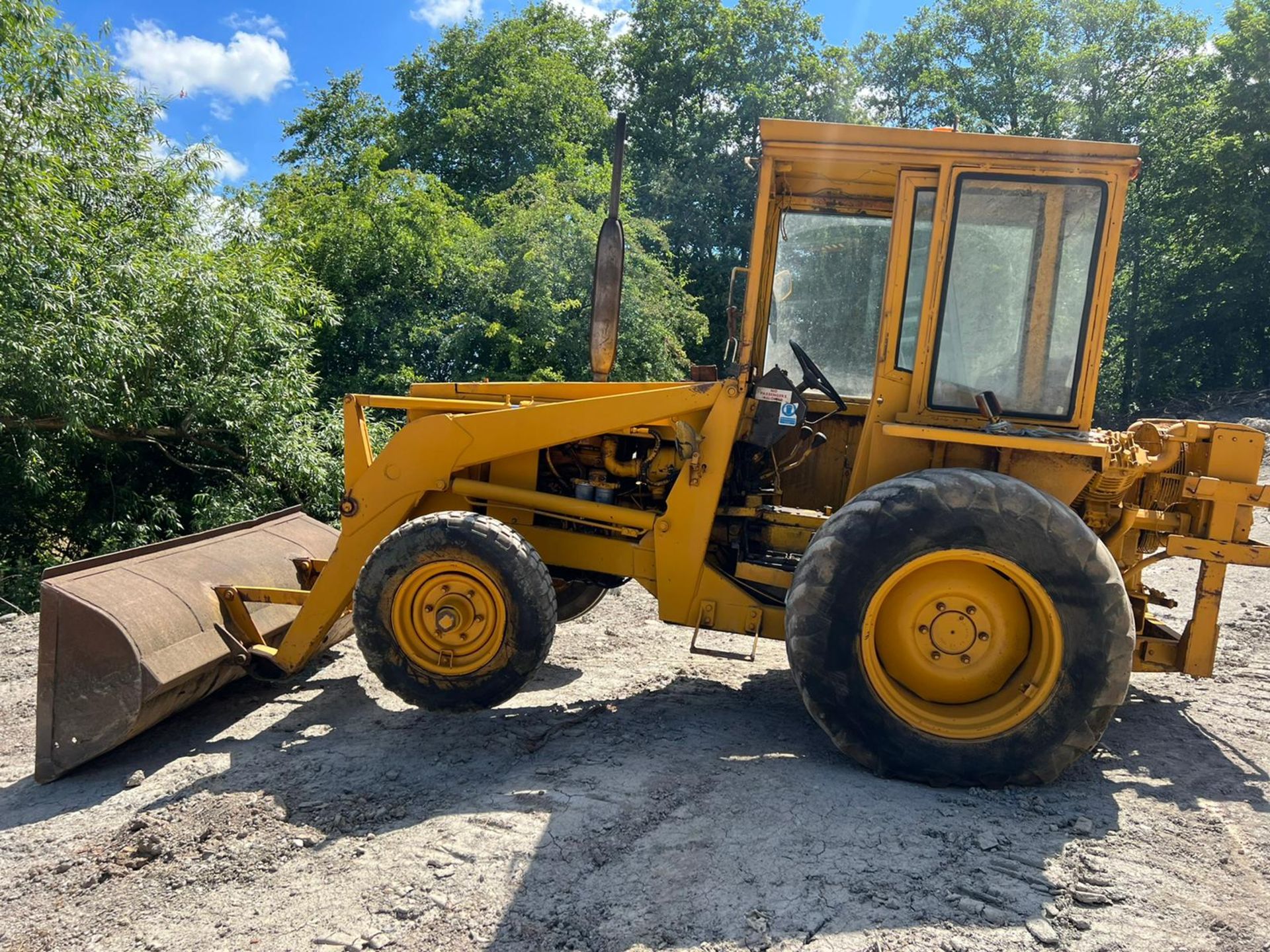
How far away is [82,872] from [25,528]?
7.03m

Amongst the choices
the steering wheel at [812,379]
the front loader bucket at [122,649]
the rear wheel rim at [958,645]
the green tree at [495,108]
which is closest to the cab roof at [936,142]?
the steering wheel at [812,379]

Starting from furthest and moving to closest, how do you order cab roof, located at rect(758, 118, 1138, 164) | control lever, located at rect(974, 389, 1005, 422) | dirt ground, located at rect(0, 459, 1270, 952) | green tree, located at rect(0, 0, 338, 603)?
green tree, located at rect(0, 0, 338, 603), control lever, located at rect(974, 389, 1005, 422), cab roof, located at rect(758, 118, 1138, 164), dirt ground, located at rect(0, 459, 1270, 952)

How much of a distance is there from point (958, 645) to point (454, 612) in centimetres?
213

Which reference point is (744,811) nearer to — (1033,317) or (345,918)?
(345,918)

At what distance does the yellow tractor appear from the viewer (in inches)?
134

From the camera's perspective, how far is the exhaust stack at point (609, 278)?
3881mm

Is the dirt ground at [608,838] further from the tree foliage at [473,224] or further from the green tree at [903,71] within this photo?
the green tree at [903,71]

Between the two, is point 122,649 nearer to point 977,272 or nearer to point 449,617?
point 449,617

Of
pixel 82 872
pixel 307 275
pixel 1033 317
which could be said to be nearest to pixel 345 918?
pixel 82 872

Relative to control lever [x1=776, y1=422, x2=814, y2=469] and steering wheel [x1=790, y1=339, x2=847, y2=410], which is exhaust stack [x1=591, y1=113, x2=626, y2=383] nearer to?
steering wheel [x1=790, y1=339, x2=847, y2=410]

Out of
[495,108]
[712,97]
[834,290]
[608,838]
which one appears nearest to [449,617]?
[608,838]

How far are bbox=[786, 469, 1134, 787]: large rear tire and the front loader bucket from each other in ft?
8.96

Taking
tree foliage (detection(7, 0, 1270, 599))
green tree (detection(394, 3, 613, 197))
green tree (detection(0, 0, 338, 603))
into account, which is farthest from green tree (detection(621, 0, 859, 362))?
green tree (detection(0, 0, 338, 603))

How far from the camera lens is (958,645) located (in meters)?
3.53
